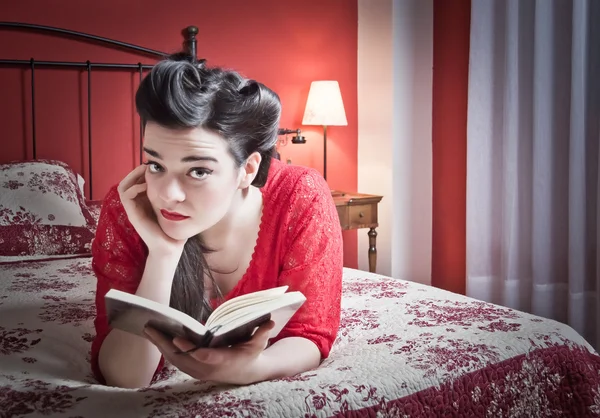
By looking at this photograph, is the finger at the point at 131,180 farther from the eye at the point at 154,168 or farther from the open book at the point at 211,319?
the open book at the point at 211,319

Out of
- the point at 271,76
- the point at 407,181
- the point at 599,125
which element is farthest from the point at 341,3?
the point at 599,125

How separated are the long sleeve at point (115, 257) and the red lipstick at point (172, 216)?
147mm

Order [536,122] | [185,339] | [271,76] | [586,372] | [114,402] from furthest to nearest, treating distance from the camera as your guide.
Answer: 1. [271,76]
2. [536,122]
3. [586,372]
4. [114,402]
5. [185,339]

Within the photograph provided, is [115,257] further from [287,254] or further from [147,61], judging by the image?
[147,61]

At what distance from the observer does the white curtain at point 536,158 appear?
2.92 m

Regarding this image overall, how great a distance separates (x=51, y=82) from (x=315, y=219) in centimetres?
212

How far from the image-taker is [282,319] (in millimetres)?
929

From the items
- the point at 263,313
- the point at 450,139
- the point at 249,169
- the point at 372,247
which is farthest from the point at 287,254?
the point at 450,139

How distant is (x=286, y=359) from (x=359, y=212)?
Result: 224cm

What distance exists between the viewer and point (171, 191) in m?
1.05

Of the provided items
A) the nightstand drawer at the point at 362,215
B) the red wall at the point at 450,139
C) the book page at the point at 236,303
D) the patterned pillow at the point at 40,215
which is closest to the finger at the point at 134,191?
the book page at the point at 236,303

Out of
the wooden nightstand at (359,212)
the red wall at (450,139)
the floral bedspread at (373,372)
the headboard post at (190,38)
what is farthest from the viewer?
the red wall at (450,139)

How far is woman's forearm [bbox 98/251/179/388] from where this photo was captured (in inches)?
43.3

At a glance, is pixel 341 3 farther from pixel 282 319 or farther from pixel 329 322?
pixel 282 319
